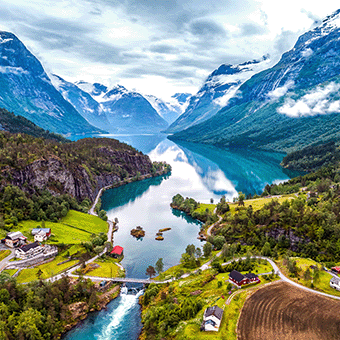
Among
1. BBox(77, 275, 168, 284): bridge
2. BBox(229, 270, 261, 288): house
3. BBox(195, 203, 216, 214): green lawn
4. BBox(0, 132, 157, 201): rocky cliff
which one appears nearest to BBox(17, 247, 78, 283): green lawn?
BBox(77, 275, 168, 284): bridge

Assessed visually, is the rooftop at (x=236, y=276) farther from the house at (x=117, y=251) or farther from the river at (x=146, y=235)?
the house at (x=117, y=251)

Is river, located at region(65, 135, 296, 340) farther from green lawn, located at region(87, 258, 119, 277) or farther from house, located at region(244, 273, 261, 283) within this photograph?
house, located at region(244, 273, 261, 283)

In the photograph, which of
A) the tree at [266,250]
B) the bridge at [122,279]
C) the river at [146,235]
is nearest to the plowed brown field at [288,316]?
the tree at [266,250]

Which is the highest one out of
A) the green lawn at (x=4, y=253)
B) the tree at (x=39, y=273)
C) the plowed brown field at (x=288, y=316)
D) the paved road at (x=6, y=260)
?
the green lawn at (x=4, y=253)

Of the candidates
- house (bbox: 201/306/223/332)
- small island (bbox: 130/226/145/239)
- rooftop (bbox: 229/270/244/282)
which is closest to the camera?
house (bbox: 201/306/223/332)

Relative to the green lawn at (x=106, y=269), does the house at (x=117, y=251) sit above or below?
above

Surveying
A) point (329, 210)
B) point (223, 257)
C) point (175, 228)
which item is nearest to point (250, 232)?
point (223, 257)

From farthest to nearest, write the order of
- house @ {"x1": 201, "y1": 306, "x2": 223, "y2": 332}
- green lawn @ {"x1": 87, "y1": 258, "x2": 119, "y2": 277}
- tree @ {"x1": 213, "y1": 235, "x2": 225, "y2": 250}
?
tree @ {"x1": 213, "y1": 235, "x2": 225, "y2": 250} → green lawn @ {"x1": 87, "y1": 258, "x2": 119, "y2": 277} → house @ {"x1": 201, "y1": 306, "x2": 223, "y2": 332}
